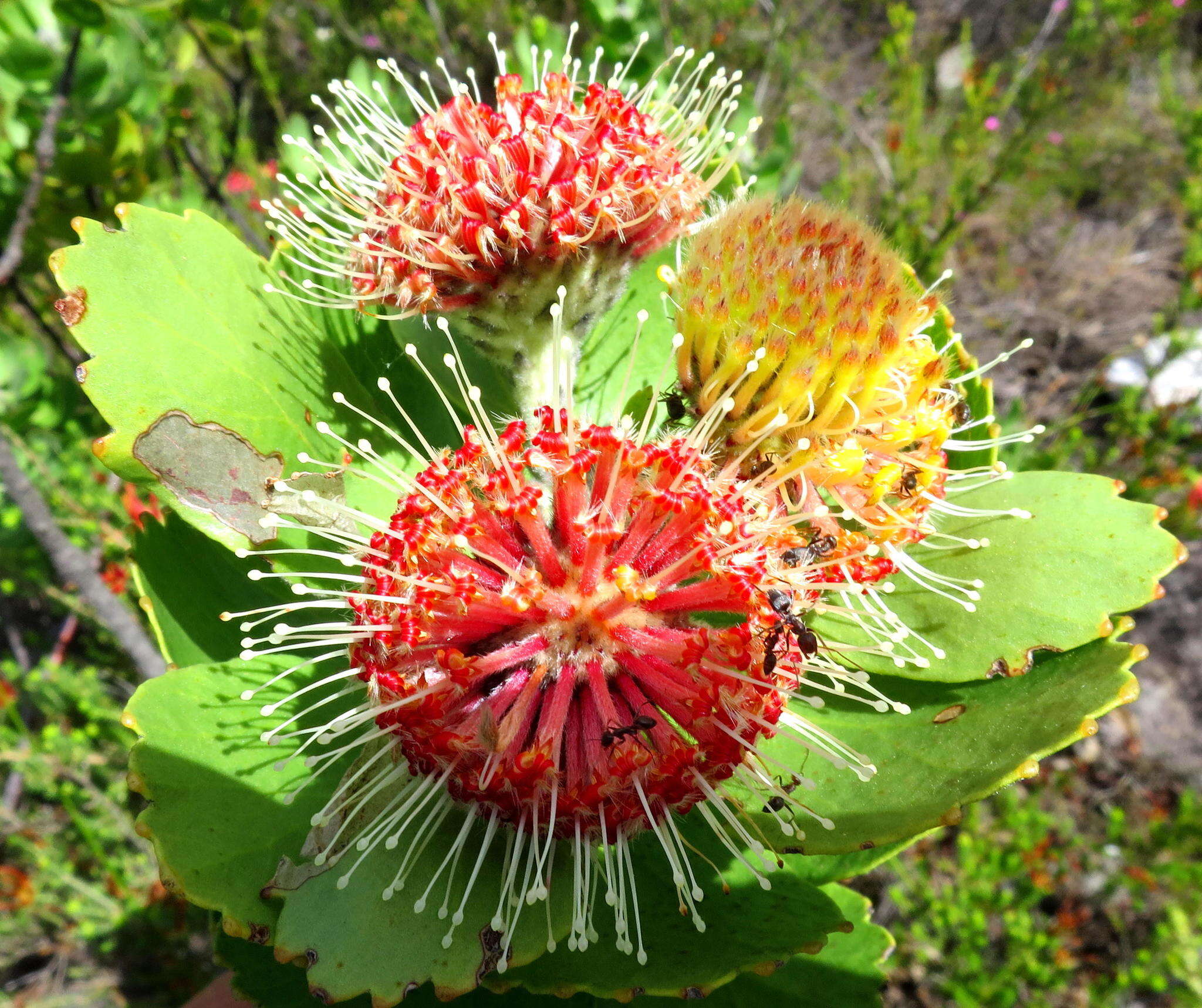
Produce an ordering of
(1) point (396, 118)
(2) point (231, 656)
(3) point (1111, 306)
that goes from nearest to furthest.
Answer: (2) point (231, 656) < (1) point (396, 118) < (3) point (1111, 306)

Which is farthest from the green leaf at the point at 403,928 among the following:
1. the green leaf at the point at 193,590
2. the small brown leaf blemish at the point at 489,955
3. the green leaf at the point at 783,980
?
the green leaf at the point at 193,590

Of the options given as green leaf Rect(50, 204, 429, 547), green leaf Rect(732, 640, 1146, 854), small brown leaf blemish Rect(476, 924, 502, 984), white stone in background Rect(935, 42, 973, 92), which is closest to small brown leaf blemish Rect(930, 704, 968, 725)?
green leaf Rect(732, 640, 1146, 854)

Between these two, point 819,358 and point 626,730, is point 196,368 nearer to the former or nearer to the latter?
point 626,730

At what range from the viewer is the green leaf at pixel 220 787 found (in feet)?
3.84

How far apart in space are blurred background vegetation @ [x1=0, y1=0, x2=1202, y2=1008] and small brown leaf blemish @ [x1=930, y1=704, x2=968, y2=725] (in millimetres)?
1478

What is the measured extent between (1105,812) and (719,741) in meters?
4.09

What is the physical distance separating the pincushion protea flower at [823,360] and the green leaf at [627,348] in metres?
0.38

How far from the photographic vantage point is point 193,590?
1.64 metres

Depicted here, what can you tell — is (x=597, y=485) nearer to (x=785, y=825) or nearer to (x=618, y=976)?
(x=785, y=825)

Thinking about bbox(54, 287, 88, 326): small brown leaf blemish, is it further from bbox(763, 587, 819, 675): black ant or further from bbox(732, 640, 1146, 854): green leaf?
bbox(732, 640, 1146, 854): green leaf

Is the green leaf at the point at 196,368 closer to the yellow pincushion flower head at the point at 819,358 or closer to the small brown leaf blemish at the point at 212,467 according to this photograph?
the small brown leaf blemish at the point at 212,467

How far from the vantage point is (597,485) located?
1.30 meters

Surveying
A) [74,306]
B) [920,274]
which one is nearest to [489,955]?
[74,306]

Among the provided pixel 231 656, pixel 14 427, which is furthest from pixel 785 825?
pixel 14 427
